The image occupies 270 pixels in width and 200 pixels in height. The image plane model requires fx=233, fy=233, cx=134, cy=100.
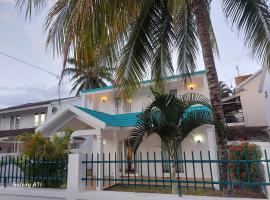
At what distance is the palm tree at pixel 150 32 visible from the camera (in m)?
4.85

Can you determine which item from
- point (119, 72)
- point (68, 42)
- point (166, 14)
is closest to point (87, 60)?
point (68, 42)

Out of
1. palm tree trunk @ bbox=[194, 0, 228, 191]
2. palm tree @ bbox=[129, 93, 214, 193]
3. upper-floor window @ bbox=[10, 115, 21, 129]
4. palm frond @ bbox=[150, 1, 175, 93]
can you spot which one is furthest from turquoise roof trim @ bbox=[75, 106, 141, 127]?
upper-floor window @ bbox=[10, 115, 21, 129]

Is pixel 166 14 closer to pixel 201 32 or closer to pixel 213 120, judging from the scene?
pixel 201 32

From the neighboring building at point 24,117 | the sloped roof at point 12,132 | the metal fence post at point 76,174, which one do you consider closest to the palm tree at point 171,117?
the metal fence post at point 76,174

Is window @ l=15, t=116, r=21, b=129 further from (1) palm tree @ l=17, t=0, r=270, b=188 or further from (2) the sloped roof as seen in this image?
(1) palm tree @ l=17, t=0, r=270, b=188

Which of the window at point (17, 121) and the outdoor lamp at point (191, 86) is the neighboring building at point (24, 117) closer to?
the window at point (17, 121)

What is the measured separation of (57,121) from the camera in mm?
14266

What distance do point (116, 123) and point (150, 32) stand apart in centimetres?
699

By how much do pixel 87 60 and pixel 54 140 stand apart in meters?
6.59

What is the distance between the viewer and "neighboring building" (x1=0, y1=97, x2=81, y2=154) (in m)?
27.0

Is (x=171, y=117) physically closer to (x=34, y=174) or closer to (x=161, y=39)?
(x=161, y=39)

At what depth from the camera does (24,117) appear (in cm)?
2902

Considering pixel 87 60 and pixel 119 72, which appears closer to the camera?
pixel 87 60

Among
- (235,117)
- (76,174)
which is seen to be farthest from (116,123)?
(235,117)
